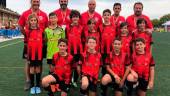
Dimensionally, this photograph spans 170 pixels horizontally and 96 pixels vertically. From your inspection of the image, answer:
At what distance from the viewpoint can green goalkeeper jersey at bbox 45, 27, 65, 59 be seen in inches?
267

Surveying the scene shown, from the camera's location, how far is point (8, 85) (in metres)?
7.68

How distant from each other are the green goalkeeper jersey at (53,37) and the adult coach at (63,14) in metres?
0.27

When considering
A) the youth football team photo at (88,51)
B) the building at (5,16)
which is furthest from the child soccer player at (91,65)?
the building at (5,16)

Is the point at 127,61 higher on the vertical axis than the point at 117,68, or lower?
higher

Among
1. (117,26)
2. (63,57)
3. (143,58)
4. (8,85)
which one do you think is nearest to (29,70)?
(8,85)

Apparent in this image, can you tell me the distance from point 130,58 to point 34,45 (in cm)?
191

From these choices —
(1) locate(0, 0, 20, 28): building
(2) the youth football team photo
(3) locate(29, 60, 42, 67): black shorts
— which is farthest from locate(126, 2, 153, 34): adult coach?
(1) locate(0, 0, 20, 28): building

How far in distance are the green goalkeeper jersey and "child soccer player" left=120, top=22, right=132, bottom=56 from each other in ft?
3.73

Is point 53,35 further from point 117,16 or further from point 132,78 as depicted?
point 132,78

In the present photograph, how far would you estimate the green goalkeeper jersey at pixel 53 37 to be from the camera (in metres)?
6.79

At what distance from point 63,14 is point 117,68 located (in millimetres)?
1719

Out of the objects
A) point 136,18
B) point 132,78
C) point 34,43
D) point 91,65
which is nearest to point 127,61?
point 132,78

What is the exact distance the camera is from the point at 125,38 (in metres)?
6.64

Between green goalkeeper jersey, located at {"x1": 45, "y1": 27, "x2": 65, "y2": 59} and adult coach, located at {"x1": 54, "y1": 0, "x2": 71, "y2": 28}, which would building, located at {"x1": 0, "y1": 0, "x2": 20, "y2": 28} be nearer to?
adult coach, located at {"x1": 54, "y1": 0, "x2": 71, "y2": 28}
